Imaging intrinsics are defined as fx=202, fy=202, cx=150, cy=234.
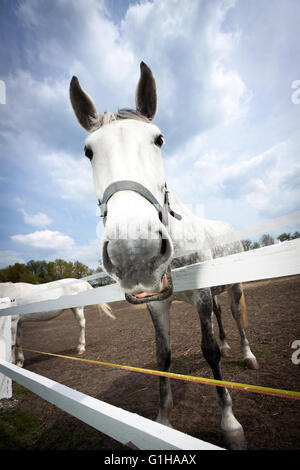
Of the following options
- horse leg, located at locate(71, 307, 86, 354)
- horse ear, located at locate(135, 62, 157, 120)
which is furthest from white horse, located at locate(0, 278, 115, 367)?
horse ear, located at locate(135, 62, 157, 120)

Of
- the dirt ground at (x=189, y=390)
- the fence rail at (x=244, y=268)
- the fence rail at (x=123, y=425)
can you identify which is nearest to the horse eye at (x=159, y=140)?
the fence rail at (x=244, y=268)

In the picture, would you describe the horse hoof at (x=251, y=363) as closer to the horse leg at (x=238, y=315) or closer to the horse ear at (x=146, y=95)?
the horse leg at (x=238, y=315)

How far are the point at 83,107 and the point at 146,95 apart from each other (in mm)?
603

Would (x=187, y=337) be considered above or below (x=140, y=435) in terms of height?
below

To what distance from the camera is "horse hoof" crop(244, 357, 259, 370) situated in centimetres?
302

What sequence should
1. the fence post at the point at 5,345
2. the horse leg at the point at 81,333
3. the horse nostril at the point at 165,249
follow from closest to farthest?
the horse nostril at the point at 165,249 → the fence post at the point at 5,345 → the horse leg at the point at 81,333

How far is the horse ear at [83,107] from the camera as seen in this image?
1852 millimetres

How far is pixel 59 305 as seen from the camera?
6.37ft

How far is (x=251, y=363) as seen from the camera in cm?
304

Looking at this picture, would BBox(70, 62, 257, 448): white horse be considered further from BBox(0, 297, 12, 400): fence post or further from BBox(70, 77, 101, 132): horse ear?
BBox(0, 297, 12, 400): fence post

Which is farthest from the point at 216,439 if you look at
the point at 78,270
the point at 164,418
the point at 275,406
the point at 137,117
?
the point at 78,270

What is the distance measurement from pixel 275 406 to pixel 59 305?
Answer: 2552 millimetres

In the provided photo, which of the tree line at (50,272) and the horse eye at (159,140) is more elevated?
the tree line at (50,272)

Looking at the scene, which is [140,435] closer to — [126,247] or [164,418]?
[126,247]
